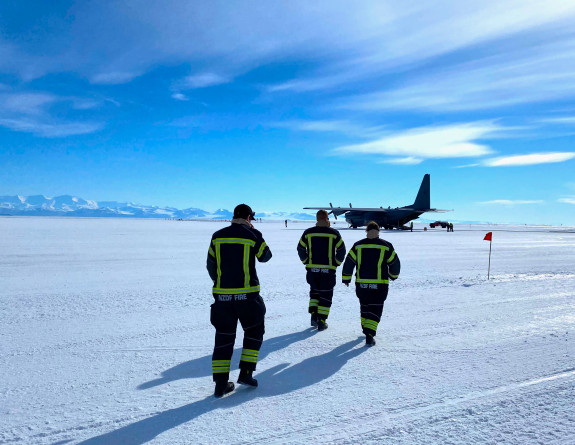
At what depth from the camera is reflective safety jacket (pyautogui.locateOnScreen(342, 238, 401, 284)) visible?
631cm

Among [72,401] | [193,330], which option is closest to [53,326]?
[193,330]

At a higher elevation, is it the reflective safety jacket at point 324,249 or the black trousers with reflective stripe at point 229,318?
the reflective safety jacket at point 324,249

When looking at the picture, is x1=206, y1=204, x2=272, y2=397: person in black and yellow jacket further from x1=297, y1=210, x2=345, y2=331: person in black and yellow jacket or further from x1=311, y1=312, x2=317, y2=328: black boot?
x1=311, y1=312, x2=317, y2=328: black boot

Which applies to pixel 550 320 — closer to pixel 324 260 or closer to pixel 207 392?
pixel 324 260

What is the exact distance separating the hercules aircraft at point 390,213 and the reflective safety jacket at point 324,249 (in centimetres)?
4595

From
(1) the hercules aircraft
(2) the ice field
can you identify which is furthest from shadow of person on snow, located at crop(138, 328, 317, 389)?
(1) the hercules aircraft

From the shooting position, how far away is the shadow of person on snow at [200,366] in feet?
15.7

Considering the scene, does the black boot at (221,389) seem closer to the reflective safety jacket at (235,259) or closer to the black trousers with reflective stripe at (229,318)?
the black trousers with reflective stripe at (229,318)

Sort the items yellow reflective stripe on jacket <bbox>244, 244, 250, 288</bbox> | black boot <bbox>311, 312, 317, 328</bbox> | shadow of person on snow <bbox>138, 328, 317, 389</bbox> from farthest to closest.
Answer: black boot <bbox>311, 312, 317, 328</bbox> → shadow of person on snow <bbox>138, 328, 317, 389</bbox> → yellow reflective stripe on jacket <bbox>244, 244, 250, 288</bbox>

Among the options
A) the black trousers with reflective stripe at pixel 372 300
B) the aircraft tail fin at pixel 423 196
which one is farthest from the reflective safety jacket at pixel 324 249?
the aircraft tail fin at pixel 423 196

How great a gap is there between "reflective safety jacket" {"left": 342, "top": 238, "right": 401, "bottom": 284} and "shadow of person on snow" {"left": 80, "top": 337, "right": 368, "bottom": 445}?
3.48ft

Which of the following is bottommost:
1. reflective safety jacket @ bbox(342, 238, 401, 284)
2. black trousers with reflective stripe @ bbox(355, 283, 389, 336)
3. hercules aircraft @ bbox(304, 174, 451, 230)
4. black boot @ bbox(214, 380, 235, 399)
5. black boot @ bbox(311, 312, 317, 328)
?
black boot @ bbox(214, 380, 235, 399)

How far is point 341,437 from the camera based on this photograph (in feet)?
11.5

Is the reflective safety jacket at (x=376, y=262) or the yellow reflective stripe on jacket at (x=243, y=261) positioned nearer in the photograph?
the yellow reflective stripe on jacket at (x=243, y=261)
